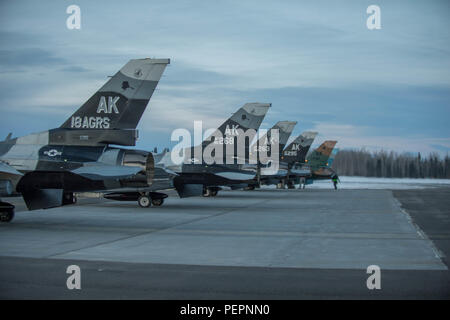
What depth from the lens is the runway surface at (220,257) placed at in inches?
288

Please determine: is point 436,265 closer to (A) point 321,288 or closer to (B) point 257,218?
(A) point 321,288

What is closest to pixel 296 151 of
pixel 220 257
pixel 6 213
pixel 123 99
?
pixel 123 99

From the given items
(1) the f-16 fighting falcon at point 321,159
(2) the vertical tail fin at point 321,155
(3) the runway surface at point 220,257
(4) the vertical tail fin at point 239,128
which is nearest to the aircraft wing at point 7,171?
(3) the runway surface at point 220,257

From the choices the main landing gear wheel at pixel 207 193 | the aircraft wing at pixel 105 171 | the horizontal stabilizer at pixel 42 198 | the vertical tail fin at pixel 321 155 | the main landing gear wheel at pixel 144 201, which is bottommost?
the main landing gear wheel at pixel 207 193

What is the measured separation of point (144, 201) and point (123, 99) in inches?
261

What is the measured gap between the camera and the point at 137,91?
1734 centimetres

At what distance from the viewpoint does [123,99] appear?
679 inches

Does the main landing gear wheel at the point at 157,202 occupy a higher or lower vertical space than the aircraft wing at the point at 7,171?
lower

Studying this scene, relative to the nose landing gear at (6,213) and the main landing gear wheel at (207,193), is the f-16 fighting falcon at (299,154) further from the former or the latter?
the nose landing gear at (6,213)

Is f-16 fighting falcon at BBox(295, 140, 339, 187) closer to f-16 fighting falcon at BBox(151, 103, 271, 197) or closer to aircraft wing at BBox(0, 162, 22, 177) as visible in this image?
f-16 fighting falcon at BBox(151, 103, 271, 197)

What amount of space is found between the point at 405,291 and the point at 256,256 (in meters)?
3.55

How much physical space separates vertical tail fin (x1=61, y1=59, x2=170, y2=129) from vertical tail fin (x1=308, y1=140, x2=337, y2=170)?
46015 millimetres

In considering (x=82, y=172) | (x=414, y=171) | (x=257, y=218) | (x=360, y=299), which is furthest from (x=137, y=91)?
(x=414, y=171)

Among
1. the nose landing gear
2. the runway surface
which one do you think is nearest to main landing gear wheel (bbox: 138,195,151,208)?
the runway surface
